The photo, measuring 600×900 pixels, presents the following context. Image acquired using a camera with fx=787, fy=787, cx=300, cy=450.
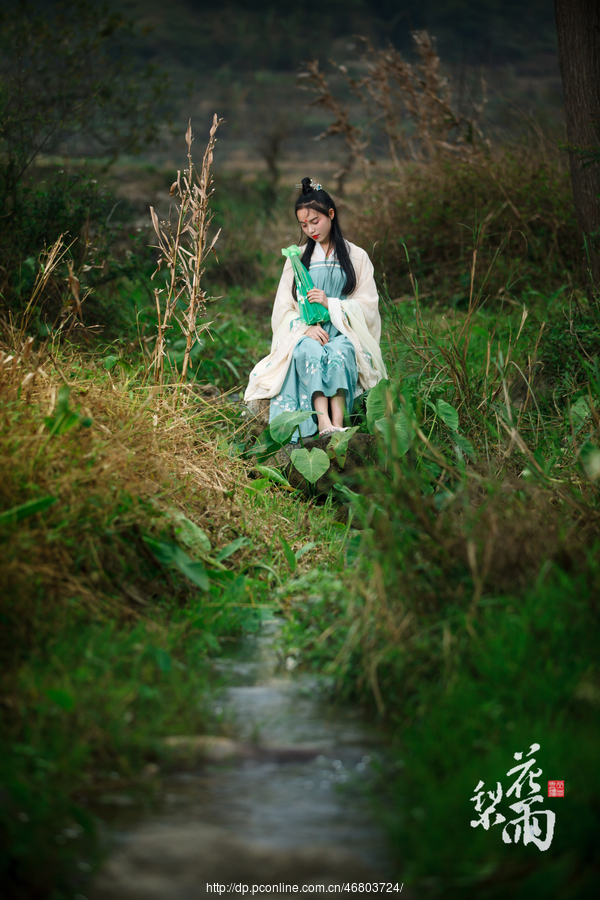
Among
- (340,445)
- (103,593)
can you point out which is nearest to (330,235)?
(340,445)

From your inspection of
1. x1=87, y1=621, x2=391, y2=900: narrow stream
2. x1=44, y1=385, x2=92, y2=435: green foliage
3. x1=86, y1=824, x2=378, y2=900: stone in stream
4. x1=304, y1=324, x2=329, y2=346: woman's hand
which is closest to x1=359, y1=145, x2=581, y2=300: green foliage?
x1=304, y1=324, x2=329, y2=346: woman's hand

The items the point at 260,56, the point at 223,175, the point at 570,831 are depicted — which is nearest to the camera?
the point at 570,831

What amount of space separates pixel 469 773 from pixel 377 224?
6.80 meters

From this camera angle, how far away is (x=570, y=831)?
5.65ft

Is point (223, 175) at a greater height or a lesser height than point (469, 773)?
greater

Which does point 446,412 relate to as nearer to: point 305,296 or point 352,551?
point 352,551

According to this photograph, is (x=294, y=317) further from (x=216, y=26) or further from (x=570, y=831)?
(x=216, y=26)

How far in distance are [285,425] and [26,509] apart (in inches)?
79.4

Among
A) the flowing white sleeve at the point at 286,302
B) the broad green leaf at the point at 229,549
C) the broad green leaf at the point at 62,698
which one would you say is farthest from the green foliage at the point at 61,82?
the broad green leaf at the point at 62,698

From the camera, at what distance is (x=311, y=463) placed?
3.99 metres

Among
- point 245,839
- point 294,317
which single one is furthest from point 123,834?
point 294,317

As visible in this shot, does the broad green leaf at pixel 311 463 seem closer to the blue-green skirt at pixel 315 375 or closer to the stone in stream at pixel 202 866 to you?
the blue-green skirt at pixel 315 375

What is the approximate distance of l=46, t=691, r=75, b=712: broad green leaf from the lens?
1.93 meters

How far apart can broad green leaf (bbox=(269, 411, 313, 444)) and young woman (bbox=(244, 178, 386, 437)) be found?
11cm
